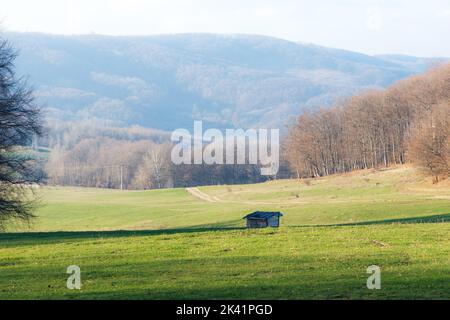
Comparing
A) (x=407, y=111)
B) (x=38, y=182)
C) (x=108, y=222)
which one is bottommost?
(x=108, y=222)

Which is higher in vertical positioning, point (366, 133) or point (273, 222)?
point (366, 133)

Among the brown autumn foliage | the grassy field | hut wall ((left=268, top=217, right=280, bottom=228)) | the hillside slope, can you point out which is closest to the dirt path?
the hillside slope

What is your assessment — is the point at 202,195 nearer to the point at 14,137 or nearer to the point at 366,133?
the point at 366,133

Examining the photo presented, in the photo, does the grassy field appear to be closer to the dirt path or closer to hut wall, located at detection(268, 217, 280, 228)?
hut wall, located at detection(268, 217, 280, 228)

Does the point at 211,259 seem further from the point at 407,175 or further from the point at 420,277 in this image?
the point at 407,175

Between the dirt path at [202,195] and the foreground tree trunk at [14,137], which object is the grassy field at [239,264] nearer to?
the foreground tree trunk at [14,137]

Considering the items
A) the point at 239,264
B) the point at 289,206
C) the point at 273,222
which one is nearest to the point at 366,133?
the point at 289,206

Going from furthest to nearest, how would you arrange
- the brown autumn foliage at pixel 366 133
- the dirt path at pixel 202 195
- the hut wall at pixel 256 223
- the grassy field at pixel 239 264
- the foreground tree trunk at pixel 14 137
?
the brown autumn foliage at pixel 366 133 → the dirt path at pixel 202 195 → the hut wall at pixel 256 223 → the foreground tree trunk at pixel 14 137 → the grassy field at pixel 239 264

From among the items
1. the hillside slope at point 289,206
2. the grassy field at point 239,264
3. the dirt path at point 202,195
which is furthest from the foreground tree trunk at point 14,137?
the dirt path at point 202,195

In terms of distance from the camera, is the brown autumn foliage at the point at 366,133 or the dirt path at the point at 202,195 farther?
the brown autumn foliage at the point at 366,133
